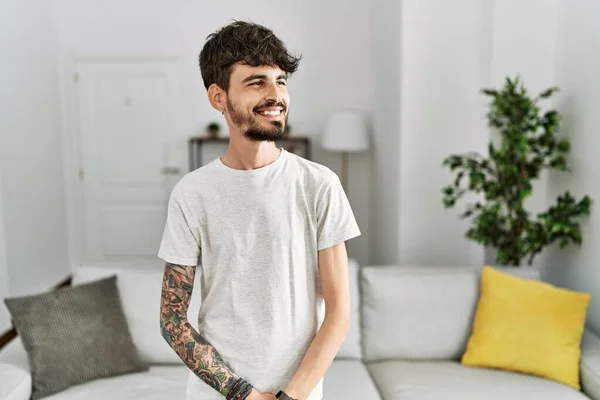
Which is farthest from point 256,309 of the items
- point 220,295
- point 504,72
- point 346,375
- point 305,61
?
point 305,61

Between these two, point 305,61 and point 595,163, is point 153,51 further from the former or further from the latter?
point 595,163

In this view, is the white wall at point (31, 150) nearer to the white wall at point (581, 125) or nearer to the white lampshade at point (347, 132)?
the white lampshade at point (347, 132)

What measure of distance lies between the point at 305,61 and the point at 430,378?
3.42 m

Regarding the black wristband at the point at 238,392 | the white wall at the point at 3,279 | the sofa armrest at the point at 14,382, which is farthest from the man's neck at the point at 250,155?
the white wall at the point at 3,279

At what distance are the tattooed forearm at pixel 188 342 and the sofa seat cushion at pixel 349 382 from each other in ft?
3.72

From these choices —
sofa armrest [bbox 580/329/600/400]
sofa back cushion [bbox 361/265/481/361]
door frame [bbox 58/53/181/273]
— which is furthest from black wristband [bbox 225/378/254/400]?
door frame [bbox 58/53/181/273]

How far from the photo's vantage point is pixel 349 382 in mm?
2291

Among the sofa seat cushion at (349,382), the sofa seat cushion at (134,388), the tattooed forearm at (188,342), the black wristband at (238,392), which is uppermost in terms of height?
the tattooed forearm at (188,342)

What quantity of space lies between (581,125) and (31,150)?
12.5 feet

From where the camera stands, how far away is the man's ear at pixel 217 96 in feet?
3.65

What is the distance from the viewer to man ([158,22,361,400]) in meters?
1.11

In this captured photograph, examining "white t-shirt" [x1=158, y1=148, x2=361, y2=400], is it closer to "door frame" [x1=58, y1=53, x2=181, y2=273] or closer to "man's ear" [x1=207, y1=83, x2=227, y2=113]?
"man's ear" [x1=207, y1=83, x2=227, y2=113]

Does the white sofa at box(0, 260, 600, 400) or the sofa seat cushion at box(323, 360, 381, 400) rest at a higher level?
the white sofa at box(0, 260, 600, 400)

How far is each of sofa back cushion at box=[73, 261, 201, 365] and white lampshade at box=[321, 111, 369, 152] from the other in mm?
2409
